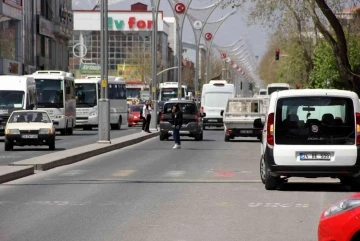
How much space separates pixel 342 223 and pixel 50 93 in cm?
4699

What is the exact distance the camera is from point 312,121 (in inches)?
741

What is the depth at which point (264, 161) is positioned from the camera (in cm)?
1953

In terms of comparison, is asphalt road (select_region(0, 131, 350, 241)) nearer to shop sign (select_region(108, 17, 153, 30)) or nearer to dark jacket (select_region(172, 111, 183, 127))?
dark jacket (select_region(172, 111, 183, 127))

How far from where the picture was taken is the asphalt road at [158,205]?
12500 mm

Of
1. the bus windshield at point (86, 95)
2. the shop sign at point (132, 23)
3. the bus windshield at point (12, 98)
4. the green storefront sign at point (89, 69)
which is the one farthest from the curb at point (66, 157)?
the shop sign at point (132, 23)

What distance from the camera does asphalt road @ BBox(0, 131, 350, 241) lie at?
41.0 ft

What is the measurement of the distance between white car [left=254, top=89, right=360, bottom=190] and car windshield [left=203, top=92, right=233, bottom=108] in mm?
44349

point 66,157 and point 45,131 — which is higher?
point 45,131

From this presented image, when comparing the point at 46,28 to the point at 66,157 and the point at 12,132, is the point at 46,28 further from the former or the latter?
the point at 66,157

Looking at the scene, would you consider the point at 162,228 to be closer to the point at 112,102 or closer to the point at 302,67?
the point at 112,102

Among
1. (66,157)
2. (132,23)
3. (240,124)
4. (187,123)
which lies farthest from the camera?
(132,23)

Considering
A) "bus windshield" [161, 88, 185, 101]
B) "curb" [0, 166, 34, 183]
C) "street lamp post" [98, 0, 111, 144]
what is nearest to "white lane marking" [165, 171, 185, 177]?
"curb" [0, 166, 34, 183]

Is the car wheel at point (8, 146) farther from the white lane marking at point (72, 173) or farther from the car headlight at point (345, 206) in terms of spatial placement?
the car headlight at point (345, 206)

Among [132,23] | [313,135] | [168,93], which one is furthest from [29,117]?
[132,23]
